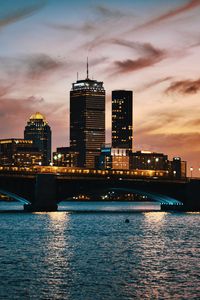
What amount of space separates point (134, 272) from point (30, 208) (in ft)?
411

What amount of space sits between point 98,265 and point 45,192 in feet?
360

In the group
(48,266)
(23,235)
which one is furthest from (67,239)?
(48,266)

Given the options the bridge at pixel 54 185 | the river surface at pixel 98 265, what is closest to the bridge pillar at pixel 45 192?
the bridge at pixel 54 185

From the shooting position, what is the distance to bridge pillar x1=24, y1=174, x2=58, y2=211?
184 metres

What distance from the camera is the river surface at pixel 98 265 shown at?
6047cm

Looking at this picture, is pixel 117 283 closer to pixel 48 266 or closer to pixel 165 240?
pixel 48 266

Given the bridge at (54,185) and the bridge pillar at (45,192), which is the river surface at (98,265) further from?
the bridge pillar at (45,192)

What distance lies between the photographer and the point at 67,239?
109312 millimetres

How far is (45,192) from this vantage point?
7279 inches

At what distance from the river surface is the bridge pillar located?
59046 mm

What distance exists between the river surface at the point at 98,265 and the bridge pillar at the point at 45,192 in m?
59.0

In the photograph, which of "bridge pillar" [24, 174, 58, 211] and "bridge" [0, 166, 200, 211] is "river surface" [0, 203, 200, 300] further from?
"bridge pillar" [24, 174, 58, 211]

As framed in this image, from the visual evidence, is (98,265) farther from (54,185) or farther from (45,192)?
(54,185)

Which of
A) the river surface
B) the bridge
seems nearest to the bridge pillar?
the bridge
